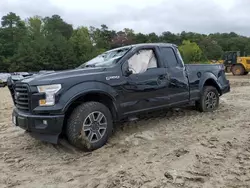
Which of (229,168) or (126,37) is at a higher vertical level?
(126,37)

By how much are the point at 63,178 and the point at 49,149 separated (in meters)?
1.28

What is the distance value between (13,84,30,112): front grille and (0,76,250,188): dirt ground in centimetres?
75

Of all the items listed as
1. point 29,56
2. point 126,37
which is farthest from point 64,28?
point 29,56

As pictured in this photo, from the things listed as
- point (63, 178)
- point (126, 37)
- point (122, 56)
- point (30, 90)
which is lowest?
point (63, 178)

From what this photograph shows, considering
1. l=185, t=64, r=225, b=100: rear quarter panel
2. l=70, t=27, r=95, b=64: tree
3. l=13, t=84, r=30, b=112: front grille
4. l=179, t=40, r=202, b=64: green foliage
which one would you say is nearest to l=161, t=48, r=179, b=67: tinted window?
l=185, t=64, r=225, b=100: rear quarter panel

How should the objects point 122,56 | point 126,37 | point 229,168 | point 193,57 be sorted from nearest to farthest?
point 229,168 < point 122,56 < point 193,57 < point 126,37

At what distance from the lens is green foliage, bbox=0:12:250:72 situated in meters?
65.1

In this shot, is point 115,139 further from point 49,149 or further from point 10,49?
point 10,49

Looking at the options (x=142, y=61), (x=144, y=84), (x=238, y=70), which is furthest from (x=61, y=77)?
(x=238, y=70)

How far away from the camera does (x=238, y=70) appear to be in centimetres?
2814

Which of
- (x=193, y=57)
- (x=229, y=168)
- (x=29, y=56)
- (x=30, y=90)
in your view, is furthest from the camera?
(x=193, y=57)

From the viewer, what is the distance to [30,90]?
4711 mm

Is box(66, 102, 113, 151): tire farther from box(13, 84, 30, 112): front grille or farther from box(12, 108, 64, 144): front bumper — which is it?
box(13, 84, 30, 112): front grille

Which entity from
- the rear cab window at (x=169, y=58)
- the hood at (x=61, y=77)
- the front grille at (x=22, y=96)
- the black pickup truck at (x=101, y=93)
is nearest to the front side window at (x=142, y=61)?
the black pickup truck at (x=101, y=93)
